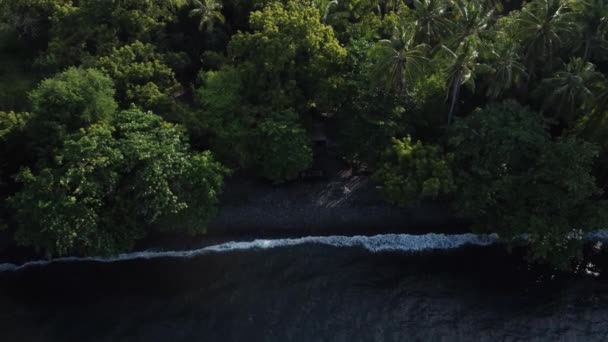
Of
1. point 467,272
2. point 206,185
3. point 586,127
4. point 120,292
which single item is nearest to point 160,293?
point 120,292

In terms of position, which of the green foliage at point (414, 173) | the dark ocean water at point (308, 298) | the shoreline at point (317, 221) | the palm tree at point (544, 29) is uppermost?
the palm tree at point (544, 29)

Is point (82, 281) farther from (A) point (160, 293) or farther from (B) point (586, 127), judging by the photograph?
(B) point (586, 127)

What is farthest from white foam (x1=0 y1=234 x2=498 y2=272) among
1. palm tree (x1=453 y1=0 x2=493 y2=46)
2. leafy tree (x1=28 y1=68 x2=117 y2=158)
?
palm tree (x1=453 y1=0 x2=493 y2=46)

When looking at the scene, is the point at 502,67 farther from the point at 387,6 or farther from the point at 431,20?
the point at 387,6

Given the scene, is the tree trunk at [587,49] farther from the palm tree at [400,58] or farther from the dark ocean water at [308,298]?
the dark ocean water at [308,298]

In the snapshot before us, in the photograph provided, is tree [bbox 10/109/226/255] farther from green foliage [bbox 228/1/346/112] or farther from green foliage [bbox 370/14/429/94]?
green foliage [bbox 370/14/429/94]

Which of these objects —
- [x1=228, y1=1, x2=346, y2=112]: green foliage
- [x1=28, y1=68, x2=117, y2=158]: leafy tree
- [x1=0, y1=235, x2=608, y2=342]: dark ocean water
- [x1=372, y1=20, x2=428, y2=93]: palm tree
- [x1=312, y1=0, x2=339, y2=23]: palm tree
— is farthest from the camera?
[x1=312, y1=0, x2=339, y2=23]: palm tree

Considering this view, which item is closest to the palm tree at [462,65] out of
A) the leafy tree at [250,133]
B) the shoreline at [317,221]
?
the shoreline at [317,221]

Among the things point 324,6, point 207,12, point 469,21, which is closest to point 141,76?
point 207,12
